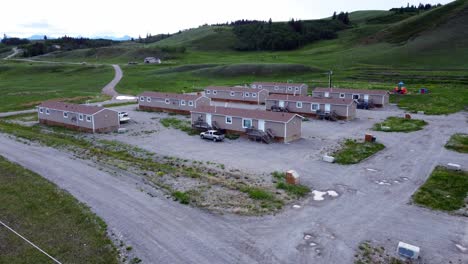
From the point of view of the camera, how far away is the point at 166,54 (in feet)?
479

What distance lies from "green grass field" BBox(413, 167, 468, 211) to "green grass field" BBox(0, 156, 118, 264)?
58.8 ft

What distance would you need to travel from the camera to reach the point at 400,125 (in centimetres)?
4288

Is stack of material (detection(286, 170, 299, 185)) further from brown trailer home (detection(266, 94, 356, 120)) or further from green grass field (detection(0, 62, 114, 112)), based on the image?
green grass field (detection(0, 62, 114, 112))

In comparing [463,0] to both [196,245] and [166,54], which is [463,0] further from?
[196,245]

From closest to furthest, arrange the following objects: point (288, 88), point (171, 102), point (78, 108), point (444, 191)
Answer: point (444, 191), point (78, 108), point (171, 102), point (288, 88)

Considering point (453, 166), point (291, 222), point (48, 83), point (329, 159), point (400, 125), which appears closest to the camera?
point (291, 222)

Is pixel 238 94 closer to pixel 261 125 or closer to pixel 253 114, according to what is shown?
pixel 253 114

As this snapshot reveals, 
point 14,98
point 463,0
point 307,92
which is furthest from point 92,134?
point 463,0

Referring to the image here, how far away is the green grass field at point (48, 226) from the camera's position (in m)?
15.3

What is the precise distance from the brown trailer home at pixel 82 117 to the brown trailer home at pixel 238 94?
92.3ft

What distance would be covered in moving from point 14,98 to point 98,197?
57.6 m

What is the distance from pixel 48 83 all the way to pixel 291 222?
90.3 m

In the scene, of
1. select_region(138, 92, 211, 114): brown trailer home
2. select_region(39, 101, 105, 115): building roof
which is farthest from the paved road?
select_region(138, 92, 211, 114): brown trailer home

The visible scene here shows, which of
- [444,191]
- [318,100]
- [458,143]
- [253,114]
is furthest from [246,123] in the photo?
[458,143]
